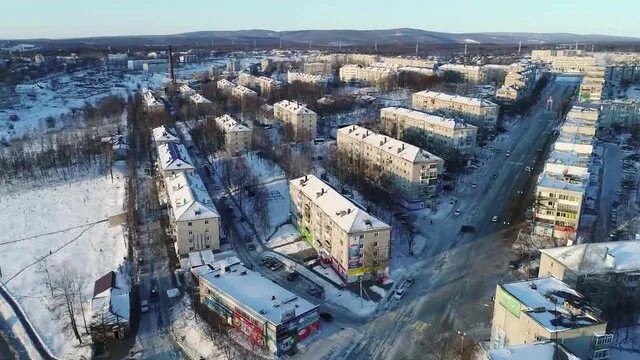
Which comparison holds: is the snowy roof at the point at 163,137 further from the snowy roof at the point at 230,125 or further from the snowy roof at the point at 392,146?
the snowy roof at the point at 392,146

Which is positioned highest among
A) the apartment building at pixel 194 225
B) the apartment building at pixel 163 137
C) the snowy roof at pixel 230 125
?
the snowy roof at pixel 230 125

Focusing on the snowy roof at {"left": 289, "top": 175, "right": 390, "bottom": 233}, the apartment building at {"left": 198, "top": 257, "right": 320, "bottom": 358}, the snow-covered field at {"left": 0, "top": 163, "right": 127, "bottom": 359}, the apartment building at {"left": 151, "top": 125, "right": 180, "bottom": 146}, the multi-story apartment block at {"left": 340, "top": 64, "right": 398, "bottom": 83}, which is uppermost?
the multi-story apartment block at {"left": 340, "top": 64, "right": 398, "bottom": 83}

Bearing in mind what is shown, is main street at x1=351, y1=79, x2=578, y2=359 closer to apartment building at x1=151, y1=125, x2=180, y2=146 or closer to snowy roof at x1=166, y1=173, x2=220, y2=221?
snowy roof at x1=166, y1=173, x2=220, y2=221

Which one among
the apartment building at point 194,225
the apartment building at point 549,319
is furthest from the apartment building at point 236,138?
the apartment building at point 549,319

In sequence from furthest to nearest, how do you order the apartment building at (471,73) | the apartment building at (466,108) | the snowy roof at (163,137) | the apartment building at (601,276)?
the apartment building at (471,73) < the apartment building at (466,108) < the snowy roof at (163,137) < the apartment building at (601,276)

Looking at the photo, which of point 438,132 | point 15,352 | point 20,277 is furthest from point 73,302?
point 438,132

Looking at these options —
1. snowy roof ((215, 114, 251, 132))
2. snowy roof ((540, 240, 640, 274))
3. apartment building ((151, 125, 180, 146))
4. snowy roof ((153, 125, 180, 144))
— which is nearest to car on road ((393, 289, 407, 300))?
snowy roof ((540, 240, 640, 274))
